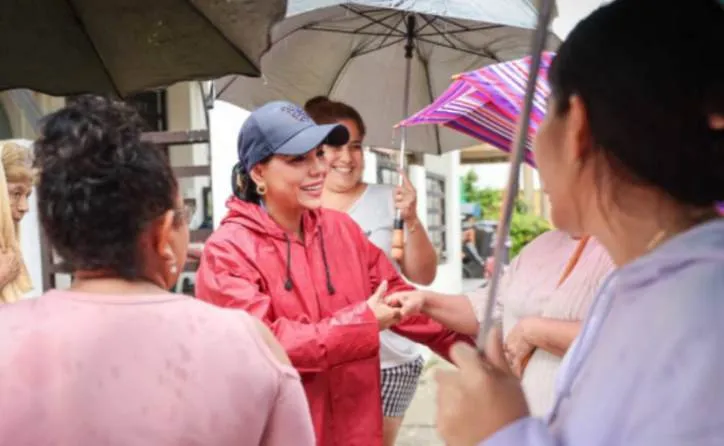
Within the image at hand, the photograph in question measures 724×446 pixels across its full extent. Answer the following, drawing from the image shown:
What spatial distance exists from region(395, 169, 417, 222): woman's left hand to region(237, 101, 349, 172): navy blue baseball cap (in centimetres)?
75

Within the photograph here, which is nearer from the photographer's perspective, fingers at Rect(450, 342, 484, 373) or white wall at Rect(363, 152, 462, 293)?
fingers at Rect(450, 342, 484, 373)

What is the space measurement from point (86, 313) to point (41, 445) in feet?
0.82

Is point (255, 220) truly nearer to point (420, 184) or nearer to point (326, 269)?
point (326, 269)

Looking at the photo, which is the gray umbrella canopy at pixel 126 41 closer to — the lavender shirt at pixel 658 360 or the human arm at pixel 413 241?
the human arm at pixel 413 241

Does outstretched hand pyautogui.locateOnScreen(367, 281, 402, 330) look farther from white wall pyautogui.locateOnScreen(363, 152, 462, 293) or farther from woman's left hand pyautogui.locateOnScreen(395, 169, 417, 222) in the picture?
white wall pyautogui.locateOnScreen(363, 152, 462, 293)

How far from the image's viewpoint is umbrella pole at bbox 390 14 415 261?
3.24 metres

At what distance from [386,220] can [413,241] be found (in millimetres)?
178

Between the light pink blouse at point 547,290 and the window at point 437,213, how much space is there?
6.84 meters

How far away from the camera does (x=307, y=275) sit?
241 centimetres

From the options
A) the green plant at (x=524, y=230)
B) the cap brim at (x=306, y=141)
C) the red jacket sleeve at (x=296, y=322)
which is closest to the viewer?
the red jacket sleeve at (x=296, y=322)

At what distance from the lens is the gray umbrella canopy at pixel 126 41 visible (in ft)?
6.84

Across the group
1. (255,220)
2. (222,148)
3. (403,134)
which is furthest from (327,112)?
(222,148)

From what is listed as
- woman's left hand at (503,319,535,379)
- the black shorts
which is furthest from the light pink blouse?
the black shorts

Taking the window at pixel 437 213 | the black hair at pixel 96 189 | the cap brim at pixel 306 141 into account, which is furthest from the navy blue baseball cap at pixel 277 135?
the window at pixel 437 213
